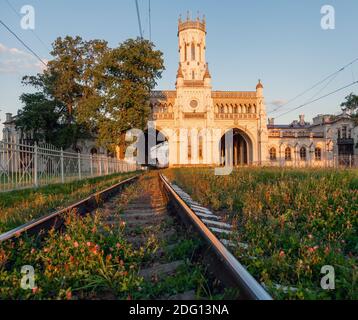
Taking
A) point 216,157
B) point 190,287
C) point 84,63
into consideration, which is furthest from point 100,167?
point 216,157

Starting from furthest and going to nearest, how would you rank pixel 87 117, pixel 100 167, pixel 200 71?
pixel 200 71, pixel 87 117, pixel 100 167

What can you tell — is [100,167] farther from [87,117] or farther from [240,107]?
[240,107]

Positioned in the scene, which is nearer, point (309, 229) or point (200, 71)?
point (309, 229)

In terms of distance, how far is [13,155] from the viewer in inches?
392

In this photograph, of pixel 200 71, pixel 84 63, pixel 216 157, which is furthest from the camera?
pixel 200 71

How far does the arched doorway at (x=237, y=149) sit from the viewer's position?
197ft

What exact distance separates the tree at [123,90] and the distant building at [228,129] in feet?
72.3

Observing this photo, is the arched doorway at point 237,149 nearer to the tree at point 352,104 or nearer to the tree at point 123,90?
the tree at point 352,104

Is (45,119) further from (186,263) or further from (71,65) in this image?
(186,263)

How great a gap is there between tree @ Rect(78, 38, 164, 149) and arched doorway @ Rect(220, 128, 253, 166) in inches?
1168

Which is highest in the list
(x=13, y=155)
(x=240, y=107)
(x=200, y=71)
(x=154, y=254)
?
(x=200, y=71)

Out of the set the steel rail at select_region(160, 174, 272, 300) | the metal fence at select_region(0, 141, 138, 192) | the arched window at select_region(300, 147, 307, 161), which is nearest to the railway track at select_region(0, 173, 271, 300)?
the steel rail at select_region(160, 174, 272, 300)
